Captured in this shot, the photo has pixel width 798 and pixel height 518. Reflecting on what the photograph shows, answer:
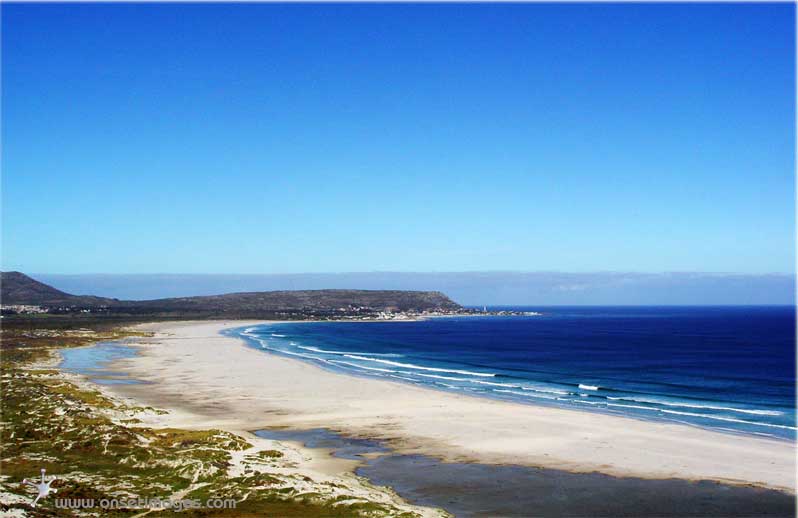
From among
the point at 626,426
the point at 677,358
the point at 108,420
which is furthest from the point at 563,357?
the point at 108,420

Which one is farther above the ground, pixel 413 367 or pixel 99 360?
pixel 99 360

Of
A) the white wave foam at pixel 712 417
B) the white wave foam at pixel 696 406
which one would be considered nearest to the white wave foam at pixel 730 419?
the white wave foam at pixel 712 417

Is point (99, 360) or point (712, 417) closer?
point (712, 417)

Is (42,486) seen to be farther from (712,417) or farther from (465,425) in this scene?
(712,417)

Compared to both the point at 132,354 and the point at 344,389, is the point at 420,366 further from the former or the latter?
the point at 132,354

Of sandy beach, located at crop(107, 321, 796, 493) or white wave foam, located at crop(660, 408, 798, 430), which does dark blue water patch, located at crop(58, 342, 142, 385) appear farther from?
white wave foam, located at crop(660, 408, 798, 430)

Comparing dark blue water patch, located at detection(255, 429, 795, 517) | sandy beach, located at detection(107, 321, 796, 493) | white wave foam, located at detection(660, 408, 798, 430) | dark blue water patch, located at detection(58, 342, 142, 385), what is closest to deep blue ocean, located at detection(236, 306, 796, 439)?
white wave foam, located at detection(660, 408, 798, 430)

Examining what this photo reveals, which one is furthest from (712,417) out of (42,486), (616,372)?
(42,486)
